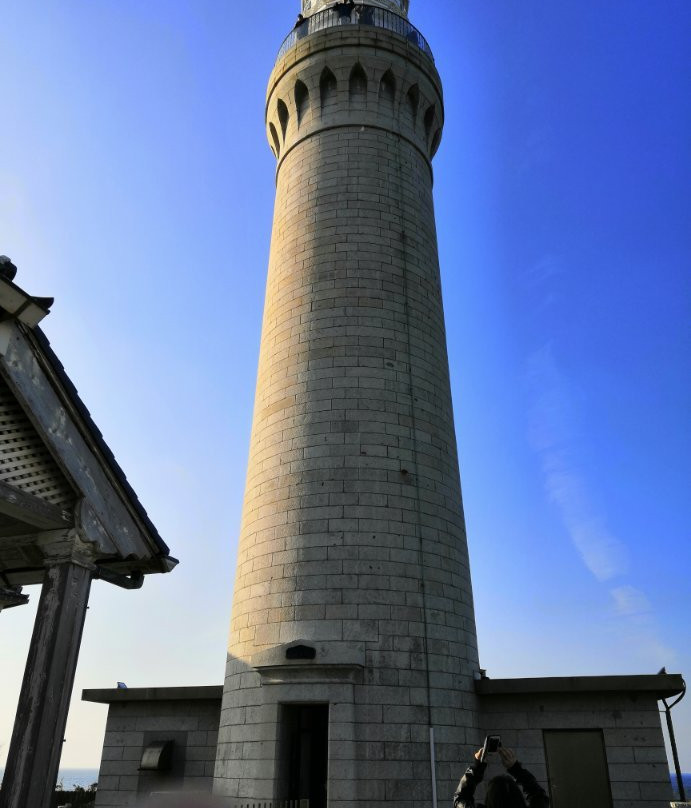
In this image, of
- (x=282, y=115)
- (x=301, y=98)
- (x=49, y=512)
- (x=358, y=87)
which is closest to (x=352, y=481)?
(x=49, y=512)

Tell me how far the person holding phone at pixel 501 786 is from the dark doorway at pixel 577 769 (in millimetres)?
10475

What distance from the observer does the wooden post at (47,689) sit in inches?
222

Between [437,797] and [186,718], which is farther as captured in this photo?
[186,718]

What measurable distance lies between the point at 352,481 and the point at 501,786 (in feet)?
35.5

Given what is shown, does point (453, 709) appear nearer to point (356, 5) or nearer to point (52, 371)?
point (52, 371)

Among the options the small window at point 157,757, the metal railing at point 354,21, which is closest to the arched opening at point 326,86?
the metal railing at point 354,21

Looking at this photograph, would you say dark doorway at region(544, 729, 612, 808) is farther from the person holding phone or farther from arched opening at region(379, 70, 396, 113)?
arched opening at region(379, 70, 396, 113)

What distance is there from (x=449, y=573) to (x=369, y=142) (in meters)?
12.3

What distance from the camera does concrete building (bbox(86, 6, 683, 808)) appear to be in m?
13.1

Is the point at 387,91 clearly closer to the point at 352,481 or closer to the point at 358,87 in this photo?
the point at 358,87

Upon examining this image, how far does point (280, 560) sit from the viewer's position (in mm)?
14664

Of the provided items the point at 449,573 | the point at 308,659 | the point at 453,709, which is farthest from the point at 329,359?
the point at 453,709

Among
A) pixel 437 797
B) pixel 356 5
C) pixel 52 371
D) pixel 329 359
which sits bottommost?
pixel 437 797

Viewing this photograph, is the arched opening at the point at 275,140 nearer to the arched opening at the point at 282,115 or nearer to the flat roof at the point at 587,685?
the arched opening at the point at 282,115
